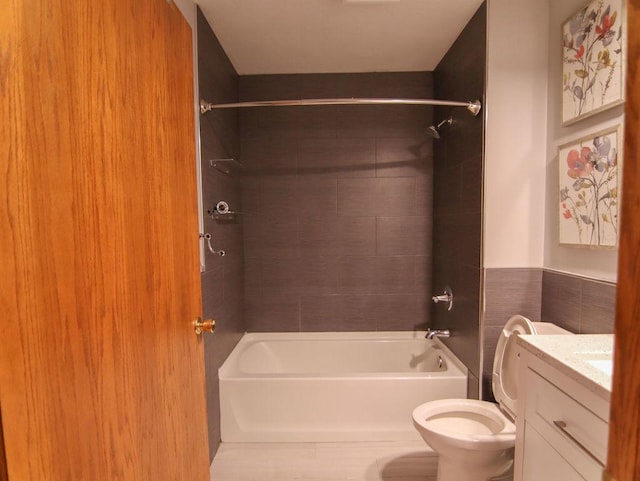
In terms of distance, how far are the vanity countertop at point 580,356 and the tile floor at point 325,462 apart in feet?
3.76

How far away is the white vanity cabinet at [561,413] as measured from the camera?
33.3 inches

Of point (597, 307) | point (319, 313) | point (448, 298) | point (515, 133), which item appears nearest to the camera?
point (597, 307)

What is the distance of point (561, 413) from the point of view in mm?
970

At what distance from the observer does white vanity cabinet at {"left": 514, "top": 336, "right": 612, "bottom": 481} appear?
0.84m

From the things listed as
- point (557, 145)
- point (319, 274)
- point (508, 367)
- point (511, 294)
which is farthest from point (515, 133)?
point (319, 274)

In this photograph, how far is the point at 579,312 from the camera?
1498 millimetres

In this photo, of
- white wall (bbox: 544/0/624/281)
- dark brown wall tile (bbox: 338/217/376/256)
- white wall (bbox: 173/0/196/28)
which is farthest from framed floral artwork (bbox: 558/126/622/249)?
white wall (bbox: 173/0/196/28)

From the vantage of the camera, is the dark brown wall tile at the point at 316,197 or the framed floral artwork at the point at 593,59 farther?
the dark brown wall tile at the point at 316,197

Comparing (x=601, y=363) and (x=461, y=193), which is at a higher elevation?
(x=461, y=193)

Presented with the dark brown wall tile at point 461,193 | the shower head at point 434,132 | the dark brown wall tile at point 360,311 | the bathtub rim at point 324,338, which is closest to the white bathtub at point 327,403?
the bathtub rim at point 324,338

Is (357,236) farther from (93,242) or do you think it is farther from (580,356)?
(93,242)

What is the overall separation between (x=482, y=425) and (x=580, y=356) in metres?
0.84

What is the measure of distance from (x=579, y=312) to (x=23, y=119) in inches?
78.1

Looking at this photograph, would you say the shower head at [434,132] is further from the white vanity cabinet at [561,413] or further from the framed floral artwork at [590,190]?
the white vanity cabinet at [561,413]
